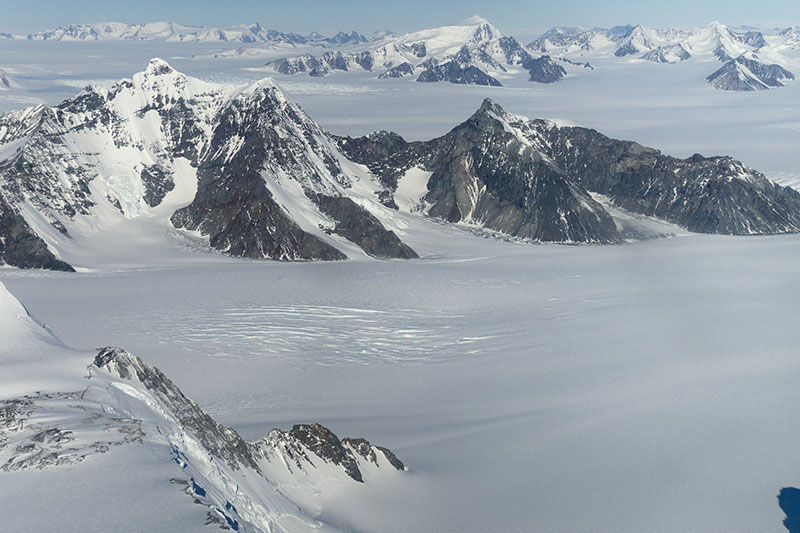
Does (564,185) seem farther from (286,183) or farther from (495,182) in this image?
(286,183)

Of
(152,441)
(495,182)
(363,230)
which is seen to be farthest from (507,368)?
(495,182)

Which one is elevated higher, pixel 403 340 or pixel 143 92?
pixel 143 92

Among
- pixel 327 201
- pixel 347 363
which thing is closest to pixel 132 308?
pixel 347 363

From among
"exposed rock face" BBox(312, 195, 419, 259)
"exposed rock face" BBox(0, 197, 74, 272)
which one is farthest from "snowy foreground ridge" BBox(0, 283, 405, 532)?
→ "exposed rock face" BBox(312, 195, 419, 259)

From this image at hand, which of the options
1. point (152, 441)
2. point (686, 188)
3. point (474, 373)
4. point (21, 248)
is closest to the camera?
point (152, 441)

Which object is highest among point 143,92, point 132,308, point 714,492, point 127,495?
point 143,92

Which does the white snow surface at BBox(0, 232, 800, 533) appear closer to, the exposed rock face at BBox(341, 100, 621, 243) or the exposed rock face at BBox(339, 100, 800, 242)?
the exposed rock face at BBox(341, 100, 621, 243)

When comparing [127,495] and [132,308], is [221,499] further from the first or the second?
[132,308]
